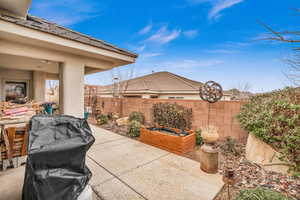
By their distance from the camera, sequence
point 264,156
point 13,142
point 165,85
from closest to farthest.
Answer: point 13,142, point 264,156, point 165,85

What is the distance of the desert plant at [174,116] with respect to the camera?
6.01 m

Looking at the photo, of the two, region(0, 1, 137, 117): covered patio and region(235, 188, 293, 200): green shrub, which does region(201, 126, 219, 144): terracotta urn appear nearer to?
region(235, 188, 293, 200): green shrub

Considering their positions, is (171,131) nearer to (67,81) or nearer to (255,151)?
(255,151)

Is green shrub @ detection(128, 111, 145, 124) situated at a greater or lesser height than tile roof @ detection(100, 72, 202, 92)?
lesser

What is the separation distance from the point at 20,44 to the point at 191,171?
213 inches

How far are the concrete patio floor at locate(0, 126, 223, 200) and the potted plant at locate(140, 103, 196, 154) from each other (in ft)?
1.31

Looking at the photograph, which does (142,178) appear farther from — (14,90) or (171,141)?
(14,90)

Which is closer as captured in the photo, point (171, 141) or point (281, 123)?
point (281, 123)

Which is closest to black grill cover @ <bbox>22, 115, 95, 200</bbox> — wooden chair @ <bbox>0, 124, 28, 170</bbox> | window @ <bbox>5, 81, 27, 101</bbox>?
wooden chair @ <bbox>0, 124, 28, 170</bbox>

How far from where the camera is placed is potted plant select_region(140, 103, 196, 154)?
4.36 metres

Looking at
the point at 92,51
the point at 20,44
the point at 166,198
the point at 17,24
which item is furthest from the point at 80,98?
the point at 166,198

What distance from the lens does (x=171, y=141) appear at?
4.42 m

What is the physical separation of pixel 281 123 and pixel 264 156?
3.20 feet

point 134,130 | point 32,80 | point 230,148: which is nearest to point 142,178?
point 134,130
